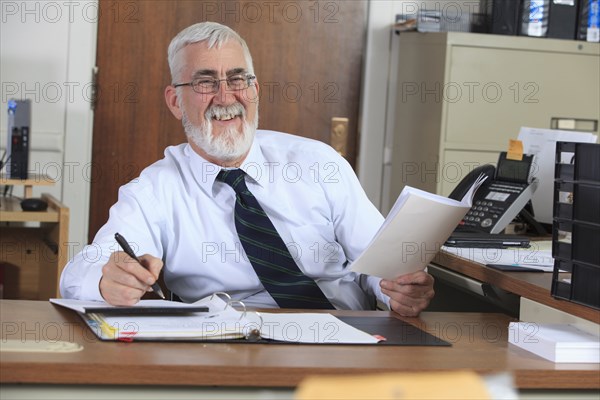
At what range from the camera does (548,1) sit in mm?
3805

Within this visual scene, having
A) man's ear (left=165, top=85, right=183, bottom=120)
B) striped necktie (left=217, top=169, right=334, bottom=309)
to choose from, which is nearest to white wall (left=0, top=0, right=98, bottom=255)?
man's ear (left=165, top=85, right=183, bottom=120)

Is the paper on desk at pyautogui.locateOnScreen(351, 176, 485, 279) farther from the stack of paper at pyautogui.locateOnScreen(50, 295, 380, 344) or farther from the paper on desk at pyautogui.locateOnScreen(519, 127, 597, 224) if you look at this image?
the paper on desk at pyautogui.locateOnScreen(519, 127, 597, 224)

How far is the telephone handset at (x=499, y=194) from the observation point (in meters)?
2.76

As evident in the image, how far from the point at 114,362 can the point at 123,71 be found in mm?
2879

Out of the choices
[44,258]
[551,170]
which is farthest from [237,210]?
[44,258]

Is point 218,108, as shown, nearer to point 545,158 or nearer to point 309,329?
point 309,329

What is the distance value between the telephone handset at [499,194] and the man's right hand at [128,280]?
130 centimetres

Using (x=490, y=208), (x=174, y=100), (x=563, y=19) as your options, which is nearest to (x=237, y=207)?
(x=174, y=100)

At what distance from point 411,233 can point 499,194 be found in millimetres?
1161

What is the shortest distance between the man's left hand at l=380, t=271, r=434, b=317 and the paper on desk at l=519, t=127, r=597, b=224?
1164 millimetres

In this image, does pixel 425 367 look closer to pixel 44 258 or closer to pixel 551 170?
pixel 551 170

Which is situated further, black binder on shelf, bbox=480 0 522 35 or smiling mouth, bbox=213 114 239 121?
black binder on shelf, bbox=480 0 522 35

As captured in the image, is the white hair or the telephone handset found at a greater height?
the white hair

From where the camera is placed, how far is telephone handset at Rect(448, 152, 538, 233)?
9.04 ft
